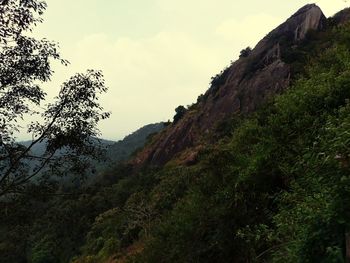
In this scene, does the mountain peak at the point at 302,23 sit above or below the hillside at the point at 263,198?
above

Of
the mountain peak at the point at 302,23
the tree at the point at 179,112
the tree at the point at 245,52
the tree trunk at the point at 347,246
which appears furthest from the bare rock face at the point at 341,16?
the tree trunk at the point at 347,246

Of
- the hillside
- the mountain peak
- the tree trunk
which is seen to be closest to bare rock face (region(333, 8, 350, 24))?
the mountain peak

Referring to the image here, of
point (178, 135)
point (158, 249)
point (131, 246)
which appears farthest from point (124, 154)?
point (158, 249)

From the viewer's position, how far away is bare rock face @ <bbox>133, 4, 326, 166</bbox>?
63500mm

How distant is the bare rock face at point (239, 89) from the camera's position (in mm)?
63500

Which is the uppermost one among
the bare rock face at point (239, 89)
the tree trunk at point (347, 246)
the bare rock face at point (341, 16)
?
the bare rock face at point (341, 16)

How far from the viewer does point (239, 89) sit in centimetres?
6806

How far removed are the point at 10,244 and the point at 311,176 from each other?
10.8 meters

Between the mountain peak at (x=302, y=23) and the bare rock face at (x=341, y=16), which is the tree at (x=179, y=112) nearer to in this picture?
the mountain peak at (x=302, y=23)

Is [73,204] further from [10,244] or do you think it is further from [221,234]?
[221,234]

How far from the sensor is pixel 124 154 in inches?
5901

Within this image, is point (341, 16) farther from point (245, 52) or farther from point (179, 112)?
point (179, 112)

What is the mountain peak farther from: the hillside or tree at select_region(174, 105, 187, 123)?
the hillside

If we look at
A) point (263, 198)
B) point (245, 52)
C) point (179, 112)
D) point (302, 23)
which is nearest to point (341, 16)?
point (302, 23)
